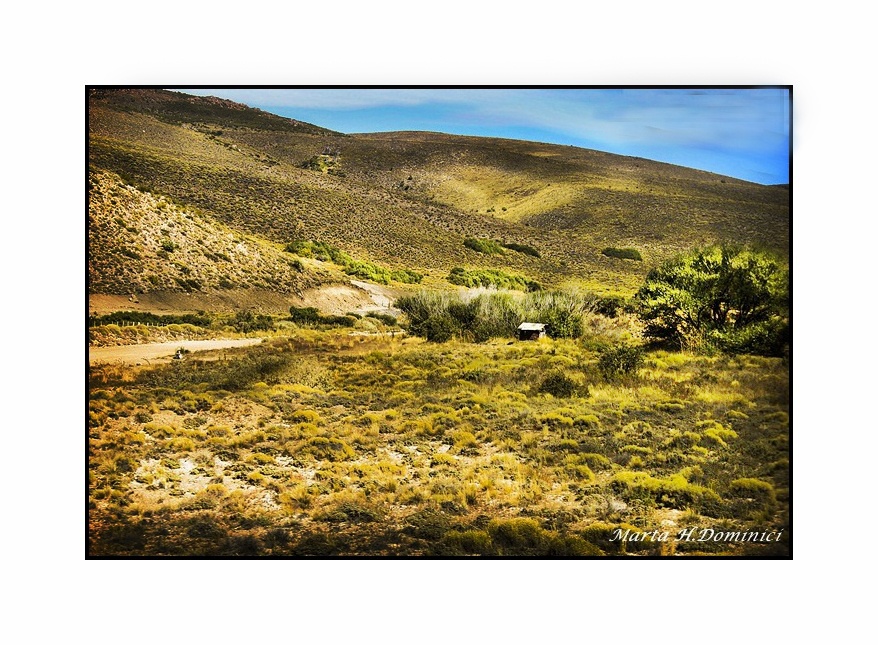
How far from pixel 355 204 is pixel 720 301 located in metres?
3.44

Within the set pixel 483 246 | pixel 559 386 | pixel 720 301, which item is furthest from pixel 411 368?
pixel 720 301

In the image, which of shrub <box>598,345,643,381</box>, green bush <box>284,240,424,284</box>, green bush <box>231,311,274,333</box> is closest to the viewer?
green bush <box>231,311,274,333</box>

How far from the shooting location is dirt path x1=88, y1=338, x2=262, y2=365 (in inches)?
201

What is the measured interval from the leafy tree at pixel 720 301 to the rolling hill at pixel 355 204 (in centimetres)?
15

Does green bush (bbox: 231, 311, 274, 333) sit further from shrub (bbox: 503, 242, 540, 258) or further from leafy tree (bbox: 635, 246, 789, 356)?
leafy tree (bbox: 635, 246, 789, 356)

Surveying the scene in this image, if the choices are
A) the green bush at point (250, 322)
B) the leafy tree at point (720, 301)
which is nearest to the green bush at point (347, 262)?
the green bush at point (250, 322)

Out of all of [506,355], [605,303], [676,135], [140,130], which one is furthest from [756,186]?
[140,130]

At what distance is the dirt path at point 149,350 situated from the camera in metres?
5.09

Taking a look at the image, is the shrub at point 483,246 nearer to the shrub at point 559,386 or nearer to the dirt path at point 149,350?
the shrub at point 559,386

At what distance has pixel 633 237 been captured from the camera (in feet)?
18.9

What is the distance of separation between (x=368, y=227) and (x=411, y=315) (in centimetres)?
103

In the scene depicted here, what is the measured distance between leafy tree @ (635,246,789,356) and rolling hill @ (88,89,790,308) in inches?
5.9

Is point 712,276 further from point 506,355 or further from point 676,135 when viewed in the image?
point 506,355

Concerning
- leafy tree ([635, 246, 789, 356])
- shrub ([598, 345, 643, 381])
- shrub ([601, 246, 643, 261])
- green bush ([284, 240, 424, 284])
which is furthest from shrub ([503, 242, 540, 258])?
shrub ([598, 345, 643, 381])
